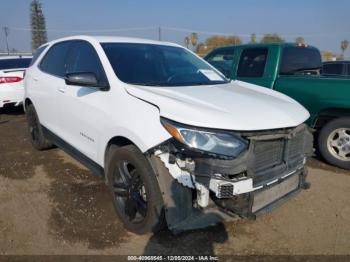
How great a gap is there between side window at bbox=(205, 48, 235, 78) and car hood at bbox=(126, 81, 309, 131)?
299 cm

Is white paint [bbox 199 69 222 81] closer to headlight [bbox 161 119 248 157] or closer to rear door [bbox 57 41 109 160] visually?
rear door [bbox 57 41 109 160]

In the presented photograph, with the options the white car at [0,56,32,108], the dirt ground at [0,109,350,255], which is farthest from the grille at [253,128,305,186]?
the white car at [0,56,32,108]

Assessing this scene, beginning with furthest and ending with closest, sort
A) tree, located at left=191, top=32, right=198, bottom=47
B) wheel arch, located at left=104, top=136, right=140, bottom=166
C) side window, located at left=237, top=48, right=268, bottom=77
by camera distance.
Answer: tree, located at left=191, top=32, right=198, bottom=47
side window, located at left=237, top=48, right=268, bottom=77
wheel arch, located at left=104, top=136, right=140, bottom=166

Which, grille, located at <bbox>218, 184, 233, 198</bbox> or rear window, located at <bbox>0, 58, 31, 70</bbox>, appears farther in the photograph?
rear window, located at <bbox>0, 58, 31, 70</bbox>

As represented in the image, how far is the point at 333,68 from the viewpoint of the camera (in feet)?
28.5

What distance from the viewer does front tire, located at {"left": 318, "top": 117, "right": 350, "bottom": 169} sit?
5.12 metres

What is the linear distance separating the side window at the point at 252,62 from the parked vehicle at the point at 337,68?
3.21 meters

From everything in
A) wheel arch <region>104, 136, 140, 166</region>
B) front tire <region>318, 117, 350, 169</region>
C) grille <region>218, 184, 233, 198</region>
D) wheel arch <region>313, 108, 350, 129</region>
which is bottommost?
front tire <region>318, 117, 350, 169</region>

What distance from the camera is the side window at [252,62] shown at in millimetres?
5934

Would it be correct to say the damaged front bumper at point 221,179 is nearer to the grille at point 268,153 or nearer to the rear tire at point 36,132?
the grille at point 268,153

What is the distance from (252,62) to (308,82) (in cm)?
121

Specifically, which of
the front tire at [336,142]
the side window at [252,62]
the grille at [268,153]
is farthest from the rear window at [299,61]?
the grille at [268,153]

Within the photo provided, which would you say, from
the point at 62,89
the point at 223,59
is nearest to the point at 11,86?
the point at 62,89

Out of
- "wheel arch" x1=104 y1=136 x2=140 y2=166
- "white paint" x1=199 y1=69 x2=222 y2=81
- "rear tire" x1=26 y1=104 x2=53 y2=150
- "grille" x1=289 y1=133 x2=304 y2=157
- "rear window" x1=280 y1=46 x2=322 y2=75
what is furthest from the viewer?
"rear window" x1=280 y1=46 x2=322 y2=75
